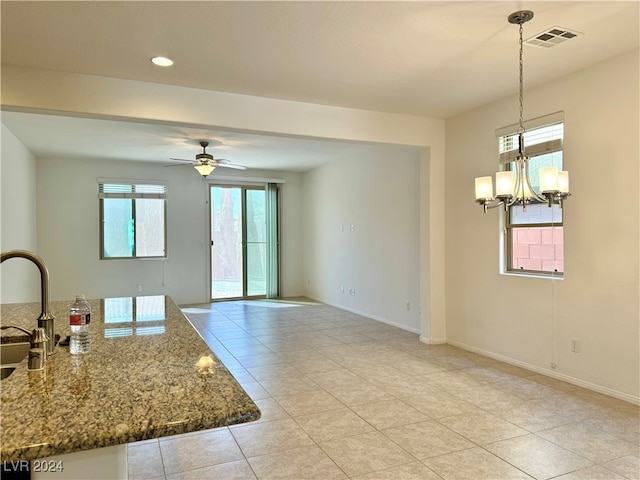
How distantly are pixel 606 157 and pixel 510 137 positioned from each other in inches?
41.3

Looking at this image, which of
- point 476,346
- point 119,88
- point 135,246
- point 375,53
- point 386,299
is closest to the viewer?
point 375,53

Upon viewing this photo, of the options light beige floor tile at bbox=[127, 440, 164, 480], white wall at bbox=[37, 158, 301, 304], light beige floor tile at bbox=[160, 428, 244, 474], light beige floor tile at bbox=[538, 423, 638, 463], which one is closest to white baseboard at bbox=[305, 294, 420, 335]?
white wall at bbox=[37, 158, 301, 304]

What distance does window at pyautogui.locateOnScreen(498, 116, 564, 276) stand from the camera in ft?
12.5

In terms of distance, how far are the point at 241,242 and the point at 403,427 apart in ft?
20.5

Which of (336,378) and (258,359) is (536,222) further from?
(258,359)

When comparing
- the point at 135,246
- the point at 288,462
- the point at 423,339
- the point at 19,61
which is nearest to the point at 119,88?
the point at 19,61

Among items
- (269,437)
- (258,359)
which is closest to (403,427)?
(269,437)

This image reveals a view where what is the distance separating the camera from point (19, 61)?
10.6 feet

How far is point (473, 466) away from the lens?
239 cm

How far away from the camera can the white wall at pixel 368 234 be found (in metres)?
5.80

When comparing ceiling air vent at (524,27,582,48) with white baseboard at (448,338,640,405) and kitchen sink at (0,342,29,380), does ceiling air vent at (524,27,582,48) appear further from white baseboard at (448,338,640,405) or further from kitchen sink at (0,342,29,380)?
kitchen sink at (0,342,29,380)

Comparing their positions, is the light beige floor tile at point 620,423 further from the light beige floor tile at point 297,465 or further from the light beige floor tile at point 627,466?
the light beige floor tile at point 297,465

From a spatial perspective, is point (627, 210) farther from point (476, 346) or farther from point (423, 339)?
point (423, 339)

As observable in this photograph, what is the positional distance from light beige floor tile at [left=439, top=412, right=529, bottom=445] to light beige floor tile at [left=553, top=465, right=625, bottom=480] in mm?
450
